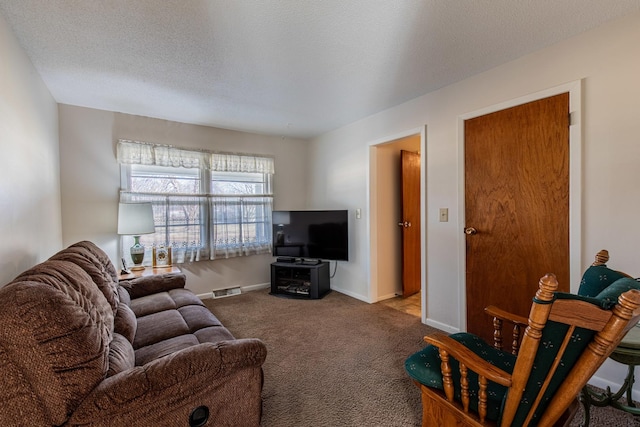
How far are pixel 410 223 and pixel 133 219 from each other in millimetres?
3368

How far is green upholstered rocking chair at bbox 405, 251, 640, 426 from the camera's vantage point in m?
0.83

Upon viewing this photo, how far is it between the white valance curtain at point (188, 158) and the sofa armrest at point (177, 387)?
2.96m

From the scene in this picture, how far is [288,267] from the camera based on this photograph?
3.98 meters

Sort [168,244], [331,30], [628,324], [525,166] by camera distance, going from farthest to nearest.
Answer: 1. [168,244]
2. [525,166]
3. [331,30]
4. [628,324]

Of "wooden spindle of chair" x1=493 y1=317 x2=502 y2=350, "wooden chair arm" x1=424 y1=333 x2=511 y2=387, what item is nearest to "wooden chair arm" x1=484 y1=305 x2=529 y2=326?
"wooden spindle of chair" x1=493 y1=317 x2=502 y2=350

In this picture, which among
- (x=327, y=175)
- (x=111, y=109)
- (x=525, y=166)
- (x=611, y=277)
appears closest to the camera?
(x=611, y=277)

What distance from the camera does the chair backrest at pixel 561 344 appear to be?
82 cm

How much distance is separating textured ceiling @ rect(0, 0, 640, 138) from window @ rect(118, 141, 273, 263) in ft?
2.67

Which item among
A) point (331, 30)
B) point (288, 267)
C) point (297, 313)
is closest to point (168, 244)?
point (288, 267)

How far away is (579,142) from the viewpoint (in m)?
1.94

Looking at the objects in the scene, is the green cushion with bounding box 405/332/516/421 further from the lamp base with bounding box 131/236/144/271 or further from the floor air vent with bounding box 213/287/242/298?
the floor air vent with bounding box 213/287/242/298

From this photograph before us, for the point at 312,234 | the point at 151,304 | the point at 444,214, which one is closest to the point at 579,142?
the point at 444,214

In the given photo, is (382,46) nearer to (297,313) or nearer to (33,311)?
(33,311)

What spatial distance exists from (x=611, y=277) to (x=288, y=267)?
3257 mm
